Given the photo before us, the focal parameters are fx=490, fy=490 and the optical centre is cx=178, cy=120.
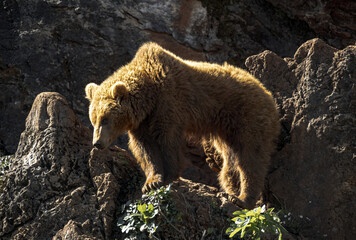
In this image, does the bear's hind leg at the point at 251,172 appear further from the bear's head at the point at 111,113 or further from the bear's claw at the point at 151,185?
the bear's head at the point at 111,113

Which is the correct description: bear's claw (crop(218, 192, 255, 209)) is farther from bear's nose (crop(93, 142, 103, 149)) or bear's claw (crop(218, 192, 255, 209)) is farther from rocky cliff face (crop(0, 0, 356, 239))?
bear's nose (crop(93, 142, 103, 149))

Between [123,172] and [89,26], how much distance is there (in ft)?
10.9

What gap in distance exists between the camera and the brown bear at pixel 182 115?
5.36 m

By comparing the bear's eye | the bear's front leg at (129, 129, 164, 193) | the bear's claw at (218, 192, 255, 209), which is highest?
the bear's eye

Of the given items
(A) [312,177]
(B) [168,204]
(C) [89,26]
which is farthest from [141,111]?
(C) [89,26]

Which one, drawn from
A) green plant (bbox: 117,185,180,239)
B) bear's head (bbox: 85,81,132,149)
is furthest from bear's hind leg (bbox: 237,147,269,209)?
bear's head (bbox: 85,81,132,149)

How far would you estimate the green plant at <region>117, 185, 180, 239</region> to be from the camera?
446 cm

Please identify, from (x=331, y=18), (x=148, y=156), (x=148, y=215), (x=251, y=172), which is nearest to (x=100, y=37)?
(x=148, y=156)

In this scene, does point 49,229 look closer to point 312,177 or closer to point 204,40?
point 312,177

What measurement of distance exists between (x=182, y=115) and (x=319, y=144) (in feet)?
5.12

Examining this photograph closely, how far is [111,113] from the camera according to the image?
17.5ft

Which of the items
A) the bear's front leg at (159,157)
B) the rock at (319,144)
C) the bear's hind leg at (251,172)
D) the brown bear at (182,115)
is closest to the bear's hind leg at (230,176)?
the brown bear at (182,115)

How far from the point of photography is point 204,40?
26.8ft

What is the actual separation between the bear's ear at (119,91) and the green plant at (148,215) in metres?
1.21
